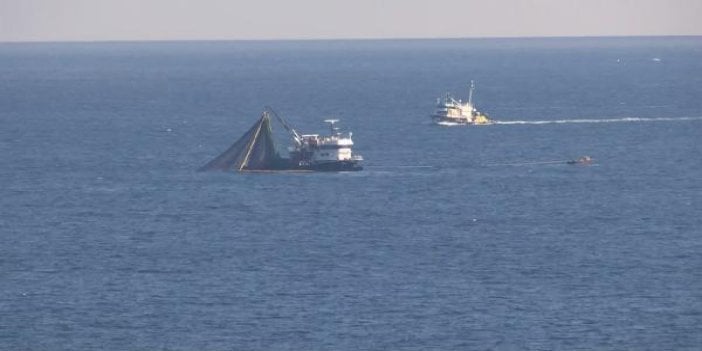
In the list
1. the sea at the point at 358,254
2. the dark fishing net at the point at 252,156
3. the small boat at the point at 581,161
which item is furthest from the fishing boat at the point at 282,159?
the small boat at the point at 581,161

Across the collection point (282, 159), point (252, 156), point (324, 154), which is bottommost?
point (282, 159)

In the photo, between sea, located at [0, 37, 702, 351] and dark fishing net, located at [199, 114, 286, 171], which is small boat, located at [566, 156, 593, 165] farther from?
dark fishing net, located at [199, 114, 286, 171]

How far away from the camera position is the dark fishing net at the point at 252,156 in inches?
6363

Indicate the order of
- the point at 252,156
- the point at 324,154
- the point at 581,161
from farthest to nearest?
the point at 581,161
the point at 252,156
the point at 324,154

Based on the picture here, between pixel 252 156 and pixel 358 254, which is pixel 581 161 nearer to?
pixel 252 156

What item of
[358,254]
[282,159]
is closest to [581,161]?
[282,159]

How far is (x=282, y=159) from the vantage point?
163 m

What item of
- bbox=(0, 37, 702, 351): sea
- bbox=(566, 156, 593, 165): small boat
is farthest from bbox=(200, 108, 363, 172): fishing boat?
bbox=(566, 156, 593, 165): small boat

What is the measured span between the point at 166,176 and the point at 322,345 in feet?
244

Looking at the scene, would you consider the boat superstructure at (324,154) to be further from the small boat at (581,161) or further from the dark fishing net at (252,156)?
the small boat at (581,161)

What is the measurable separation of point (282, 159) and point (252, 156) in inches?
115

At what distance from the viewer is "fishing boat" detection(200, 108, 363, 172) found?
15988cm

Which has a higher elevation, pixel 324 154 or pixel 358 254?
pixel 324 154

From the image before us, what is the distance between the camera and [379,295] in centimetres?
9919
